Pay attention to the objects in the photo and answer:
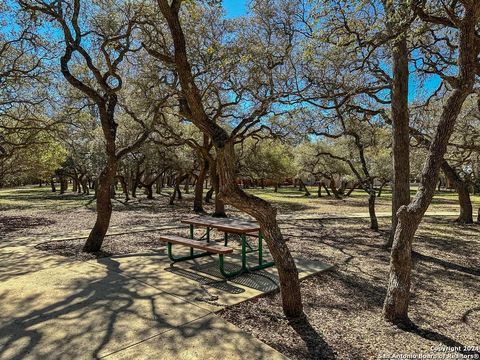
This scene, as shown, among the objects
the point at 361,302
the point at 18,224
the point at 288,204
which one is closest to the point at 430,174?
the point at 361,302

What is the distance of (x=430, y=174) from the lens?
375 centimetres

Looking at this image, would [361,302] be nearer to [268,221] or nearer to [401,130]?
[268,221]

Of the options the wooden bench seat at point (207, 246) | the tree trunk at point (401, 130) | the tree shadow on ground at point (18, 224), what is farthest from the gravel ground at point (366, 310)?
the tree shadow on ground at point (18, 224)

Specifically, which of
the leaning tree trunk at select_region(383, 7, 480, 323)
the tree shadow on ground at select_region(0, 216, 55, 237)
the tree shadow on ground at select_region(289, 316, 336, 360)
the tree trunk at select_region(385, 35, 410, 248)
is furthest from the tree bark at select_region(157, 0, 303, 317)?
the tree shadow on ground at select_region(0, 216, 55, 237)

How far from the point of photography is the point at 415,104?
1204cm

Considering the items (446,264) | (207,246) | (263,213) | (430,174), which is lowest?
(446,264)

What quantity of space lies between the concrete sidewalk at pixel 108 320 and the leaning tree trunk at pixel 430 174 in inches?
64.5

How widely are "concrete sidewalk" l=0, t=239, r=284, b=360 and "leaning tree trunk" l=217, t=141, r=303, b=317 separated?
2.36 feet

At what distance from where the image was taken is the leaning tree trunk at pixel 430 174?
3.68m

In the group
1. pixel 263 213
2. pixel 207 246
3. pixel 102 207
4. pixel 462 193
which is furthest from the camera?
pixel 462 193

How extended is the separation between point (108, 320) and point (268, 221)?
1999 millimetres

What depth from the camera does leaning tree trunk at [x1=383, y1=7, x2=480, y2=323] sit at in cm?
368

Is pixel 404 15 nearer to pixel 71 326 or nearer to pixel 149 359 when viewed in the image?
pixel 149 359

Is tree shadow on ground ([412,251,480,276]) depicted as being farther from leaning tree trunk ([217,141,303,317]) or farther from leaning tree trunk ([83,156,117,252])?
leaning tree trunk ([83,156,117,252])
